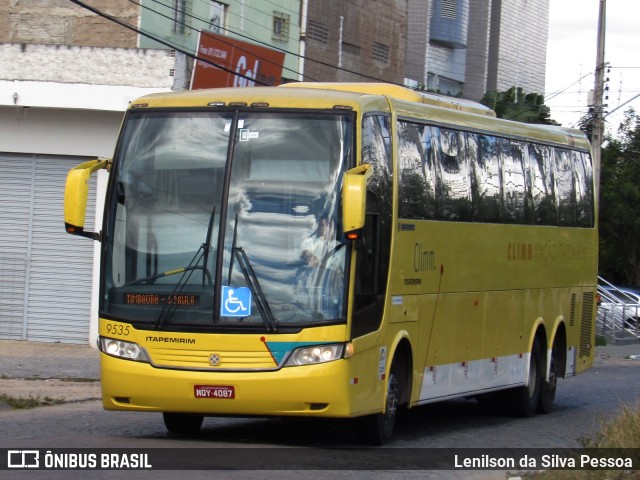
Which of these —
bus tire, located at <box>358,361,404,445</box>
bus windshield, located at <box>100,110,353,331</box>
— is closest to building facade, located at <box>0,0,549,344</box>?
bus windshield, located at <box>100,110,353,331</box>

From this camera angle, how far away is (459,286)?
555 inches

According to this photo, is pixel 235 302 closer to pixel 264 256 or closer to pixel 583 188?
pixel 264 256

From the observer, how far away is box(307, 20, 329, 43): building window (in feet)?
127

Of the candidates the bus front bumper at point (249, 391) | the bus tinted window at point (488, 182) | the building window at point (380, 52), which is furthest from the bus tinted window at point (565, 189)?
the building window at point (380, 52)

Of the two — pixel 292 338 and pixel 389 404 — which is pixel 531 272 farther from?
pixel 292 338

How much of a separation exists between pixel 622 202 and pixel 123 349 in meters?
46.1

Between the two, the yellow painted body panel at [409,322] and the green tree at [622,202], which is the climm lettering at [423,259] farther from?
the green tree at [622,202]

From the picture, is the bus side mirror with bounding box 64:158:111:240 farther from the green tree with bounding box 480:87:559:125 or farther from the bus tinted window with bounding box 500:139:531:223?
the green tree with bounding box 480:87:559:125

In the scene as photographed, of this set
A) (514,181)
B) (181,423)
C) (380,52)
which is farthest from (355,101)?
(380,52)

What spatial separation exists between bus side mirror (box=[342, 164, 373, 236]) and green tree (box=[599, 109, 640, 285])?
149 feet

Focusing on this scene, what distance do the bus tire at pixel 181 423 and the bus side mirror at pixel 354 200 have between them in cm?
287

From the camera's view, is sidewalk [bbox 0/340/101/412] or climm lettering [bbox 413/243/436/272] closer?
climm lettering [bbox 413/243/436/272]

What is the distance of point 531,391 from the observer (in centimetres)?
1664

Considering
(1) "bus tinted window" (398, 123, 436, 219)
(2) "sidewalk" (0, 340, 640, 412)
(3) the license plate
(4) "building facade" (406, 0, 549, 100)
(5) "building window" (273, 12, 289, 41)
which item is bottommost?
(2) "sidewalk" (0, 340, 640, 412)
